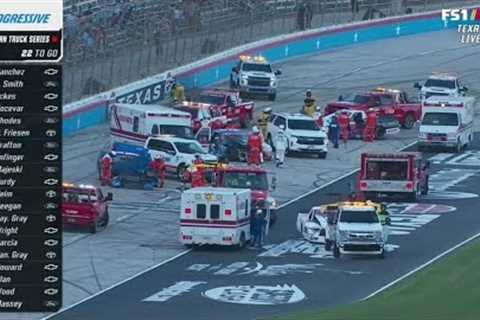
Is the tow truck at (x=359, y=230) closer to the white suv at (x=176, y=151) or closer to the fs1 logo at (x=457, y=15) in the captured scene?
the white suv at (x=176, y=151)

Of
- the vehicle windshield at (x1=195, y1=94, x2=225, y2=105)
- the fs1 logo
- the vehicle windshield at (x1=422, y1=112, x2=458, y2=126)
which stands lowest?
the vehicle windshield at (x1=422, y1=112, x2=458, y2=126)

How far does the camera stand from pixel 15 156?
860 cm

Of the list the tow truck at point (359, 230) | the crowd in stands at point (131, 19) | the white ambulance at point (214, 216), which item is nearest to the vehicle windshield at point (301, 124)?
the crowd in stands at point (131, 19)

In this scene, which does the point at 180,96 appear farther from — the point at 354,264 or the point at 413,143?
the point at 354,264

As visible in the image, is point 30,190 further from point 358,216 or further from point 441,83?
point 441,83

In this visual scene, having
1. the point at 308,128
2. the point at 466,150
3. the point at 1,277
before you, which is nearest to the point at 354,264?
the point at 308,128

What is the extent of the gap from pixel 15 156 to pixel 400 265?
34974mm

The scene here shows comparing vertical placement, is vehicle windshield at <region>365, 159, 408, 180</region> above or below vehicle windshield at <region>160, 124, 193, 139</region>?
below

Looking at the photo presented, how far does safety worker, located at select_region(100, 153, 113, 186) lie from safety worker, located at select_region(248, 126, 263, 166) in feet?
16.6

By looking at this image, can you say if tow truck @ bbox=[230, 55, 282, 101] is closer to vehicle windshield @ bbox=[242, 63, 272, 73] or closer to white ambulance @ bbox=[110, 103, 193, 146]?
vehicle windshield @ bbox=[242, 63, 272, 73]

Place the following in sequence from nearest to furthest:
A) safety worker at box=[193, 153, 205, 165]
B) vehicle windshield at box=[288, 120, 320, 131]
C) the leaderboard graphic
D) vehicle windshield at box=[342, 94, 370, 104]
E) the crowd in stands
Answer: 1. the leaderboard graphic
2. safety worker at box=[193, 153, 205, 165]
3. vehicle windshield at box=[288, 120, 320, 131]
4. the crowd in stands
5. vehicle windshield at box=[342, 94, 370, 104]

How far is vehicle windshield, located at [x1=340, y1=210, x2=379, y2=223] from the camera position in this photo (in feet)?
142

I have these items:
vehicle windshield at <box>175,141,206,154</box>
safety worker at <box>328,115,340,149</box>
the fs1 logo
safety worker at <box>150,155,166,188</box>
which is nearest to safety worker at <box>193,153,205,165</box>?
vehicle windshield at <box>175,141,206,154</box>

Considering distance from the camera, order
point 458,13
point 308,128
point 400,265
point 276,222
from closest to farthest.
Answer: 1. point 400,265
2. point 276,222
3. point 308,128
4. point 458,13
